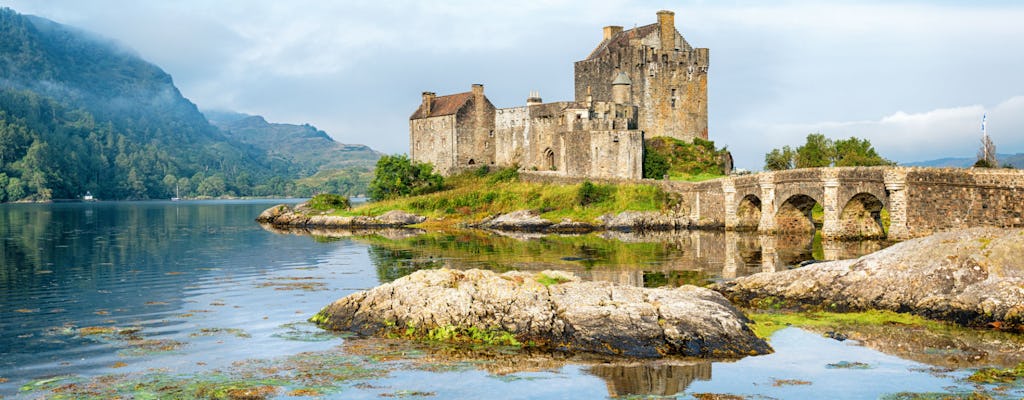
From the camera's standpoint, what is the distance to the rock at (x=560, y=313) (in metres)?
19.3

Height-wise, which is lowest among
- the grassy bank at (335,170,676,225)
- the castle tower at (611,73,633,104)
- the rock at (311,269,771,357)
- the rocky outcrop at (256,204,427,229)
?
the rock at (311,269,771,357)

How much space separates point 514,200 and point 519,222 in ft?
11.2

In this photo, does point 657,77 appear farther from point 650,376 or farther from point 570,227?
point 650,376

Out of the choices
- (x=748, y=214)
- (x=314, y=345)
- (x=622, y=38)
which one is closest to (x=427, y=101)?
(x=622, y=38)

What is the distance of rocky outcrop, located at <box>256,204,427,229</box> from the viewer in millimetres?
72562

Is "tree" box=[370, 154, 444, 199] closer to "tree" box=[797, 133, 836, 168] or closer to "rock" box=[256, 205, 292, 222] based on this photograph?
"rock" box=[256, 205, 292, 222]

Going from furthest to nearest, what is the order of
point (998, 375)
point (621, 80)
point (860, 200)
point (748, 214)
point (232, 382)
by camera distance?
point (621, 80), point (748, 214), point (860, 200), point (232, 382), point (998, 375)

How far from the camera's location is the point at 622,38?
7281 cm

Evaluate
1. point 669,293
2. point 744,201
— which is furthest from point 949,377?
point 744,201

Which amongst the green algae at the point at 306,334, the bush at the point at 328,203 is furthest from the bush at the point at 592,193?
the green algae at the point at 306,334

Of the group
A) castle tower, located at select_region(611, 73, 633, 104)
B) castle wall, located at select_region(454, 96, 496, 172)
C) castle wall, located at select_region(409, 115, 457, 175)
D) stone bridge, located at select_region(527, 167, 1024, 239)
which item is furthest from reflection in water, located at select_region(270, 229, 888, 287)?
castle wall, located at select_region(409, 115, 457, 175)

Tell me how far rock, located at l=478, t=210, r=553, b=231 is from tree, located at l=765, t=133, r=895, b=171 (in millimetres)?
22216

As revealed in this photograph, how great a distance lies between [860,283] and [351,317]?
42.6 feet

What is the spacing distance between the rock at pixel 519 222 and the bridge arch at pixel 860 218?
2281 centimetres
